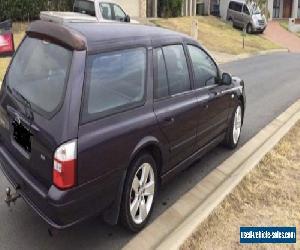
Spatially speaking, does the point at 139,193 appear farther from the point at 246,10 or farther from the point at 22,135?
the point at 246,10

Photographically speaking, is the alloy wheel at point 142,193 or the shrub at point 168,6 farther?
the shrub at point 168,6

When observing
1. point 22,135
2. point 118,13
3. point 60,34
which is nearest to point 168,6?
point 118,13

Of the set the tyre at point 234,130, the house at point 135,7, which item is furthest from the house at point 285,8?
the tyre at point 234,130

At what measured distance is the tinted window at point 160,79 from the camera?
4.57 m

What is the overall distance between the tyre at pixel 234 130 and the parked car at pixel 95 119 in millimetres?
1547

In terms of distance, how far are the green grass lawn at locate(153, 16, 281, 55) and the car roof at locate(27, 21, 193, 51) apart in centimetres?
2054

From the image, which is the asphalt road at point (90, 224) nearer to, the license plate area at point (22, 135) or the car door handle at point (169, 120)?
the license plate area at point (22, 135)

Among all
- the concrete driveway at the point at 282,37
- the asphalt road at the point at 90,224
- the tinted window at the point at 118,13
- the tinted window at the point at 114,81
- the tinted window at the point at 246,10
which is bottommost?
the concrete driveway at the point at 282,37

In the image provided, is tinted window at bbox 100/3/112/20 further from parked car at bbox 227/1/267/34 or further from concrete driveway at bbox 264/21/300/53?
concrete driveway at bbox 264/21/300/53

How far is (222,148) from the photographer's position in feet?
22.4

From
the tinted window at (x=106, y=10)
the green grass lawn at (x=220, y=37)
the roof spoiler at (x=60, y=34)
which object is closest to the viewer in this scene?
the roof spoiler at (x=60, y=34)

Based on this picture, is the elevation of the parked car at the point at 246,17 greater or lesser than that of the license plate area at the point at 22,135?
lesser

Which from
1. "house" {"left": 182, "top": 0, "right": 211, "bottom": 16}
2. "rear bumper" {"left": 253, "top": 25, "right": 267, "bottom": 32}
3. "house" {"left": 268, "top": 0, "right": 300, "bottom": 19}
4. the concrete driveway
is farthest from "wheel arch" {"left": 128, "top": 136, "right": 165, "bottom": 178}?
"house" {"left": 268, "top": 0, "right": 300, "bottom": 19}

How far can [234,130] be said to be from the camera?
22.2 feet
